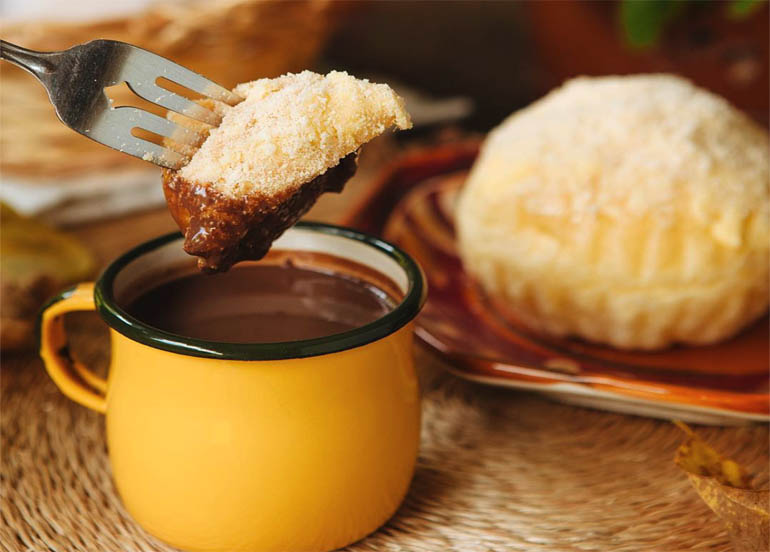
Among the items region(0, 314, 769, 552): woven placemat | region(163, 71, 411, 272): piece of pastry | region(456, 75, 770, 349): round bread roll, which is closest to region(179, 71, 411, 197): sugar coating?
region(163, 71, 411, 272): piece of pastry

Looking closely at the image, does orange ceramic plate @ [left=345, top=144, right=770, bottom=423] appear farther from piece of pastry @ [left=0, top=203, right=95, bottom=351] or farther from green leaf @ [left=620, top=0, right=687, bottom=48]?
green leaf @ [left=620, top=0, right=687, bottom=48]

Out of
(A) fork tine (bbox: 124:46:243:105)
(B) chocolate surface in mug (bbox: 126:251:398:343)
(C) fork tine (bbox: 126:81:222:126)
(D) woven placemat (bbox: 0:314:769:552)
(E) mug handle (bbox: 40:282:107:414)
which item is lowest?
(D) woven placemat (bbox: 0:314:769:552)

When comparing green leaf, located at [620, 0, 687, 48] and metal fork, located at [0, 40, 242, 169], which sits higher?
metal fork, located at [0, 40, 242, 169]

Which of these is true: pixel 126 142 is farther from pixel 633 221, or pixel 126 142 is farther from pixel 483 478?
pixel 633 221

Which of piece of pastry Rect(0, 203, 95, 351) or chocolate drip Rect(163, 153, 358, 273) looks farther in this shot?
piece of pastry Rect(0, 203, 95, 351)

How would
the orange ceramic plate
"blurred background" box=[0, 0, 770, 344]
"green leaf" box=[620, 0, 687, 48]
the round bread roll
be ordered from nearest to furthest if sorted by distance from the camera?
the orange ceramic plate
the round bread roll
"blurred background" box=[0, 0, 770, 344]
"green leaf" box=[620, 0, 687, 48]

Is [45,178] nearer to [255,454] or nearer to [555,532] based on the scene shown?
[255,454]

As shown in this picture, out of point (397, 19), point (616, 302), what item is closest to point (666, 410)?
point (616, 302)
